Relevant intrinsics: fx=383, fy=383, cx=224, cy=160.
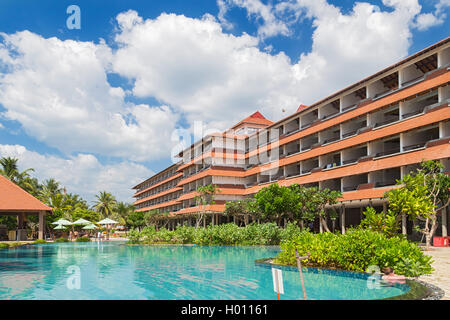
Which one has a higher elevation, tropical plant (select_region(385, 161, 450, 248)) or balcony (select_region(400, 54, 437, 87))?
balcony (select_region(400, 54, 437, 87))

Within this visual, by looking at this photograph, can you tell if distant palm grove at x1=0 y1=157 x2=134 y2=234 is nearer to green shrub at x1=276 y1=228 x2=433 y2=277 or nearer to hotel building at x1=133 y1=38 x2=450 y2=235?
hotel building at x1=133 y1=38 x2=450 y2=235

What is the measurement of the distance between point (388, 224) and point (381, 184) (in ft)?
42.6

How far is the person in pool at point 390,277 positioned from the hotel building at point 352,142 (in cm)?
1761

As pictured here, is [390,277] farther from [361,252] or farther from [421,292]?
[421,292]

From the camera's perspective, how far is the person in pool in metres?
11.8

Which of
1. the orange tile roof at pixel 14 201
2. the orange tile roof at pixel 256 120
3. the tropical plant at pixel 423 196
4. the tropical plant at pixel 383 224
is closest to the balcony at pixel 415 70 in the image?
the tropical plant at pixel 423 196

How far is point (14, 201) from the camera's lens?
38000 mm

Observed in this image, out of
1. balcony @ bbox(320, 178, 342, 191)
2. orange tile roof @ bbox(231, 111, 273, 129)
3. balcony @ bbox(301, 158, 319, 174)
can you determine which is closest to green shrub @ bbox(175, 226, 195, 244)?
balcony @ bbox(320, 178, 342, 191)

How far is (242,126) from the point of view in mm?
61188

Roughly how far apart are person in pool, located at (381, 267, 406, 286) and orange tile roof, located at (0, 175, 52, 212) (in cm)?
3490

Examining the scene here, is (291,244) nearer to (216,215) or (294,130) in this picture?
(294,130)

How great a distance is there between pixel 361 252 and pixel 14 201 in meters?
35.3

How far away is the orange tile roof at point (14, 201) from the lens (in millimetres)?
36981

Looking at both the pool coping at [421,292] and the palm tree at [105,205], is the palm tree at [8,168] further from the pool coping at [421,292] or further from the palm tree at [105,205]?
the pool coping at [421,292]
